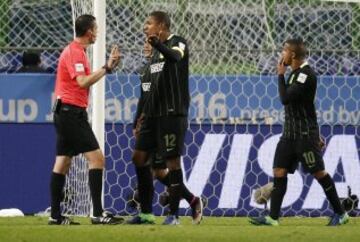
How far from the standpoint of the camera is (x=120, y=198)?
13898 mm

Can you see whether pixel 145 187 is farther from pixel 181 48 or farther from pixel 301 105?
pixel 301 105

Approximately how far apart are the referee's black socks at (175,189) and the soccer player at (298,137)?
2.85ft

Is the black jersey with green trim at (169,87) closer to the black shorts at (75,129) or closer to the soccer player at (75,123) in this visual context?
the soccer player at (75,123)

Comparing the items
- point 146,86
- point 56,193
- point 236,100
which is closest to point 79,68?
point 146,86

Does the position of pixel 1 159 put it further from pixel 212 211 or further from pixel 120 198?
pixel 212 211

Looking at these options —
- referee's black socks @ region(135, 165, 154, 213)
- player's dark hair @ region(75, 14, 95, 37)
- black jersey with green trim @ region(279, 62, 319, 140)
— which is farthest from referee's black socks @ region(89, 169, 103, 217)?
black jersey with green trim @ region(279, 62, 319, 140)

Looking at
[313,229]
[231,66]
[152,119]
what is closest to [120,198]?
[231,66]

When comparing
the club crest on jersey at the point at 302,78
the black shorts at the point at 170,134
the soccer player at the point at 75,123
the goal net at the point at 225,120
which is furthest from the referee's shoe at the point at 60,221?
the goal net at the point at 225,120

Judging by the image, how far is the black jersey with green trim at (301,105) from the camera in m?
11.7

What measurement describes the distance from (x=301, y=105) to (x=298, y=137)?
0.28m

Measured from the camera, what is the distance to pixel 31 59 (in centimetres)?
1437

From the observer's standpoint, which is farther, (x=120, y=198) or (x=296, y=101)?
(x=120, y=198)

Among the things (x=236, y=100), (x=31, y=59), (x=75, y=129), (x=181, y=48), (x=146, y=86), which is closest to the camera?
(x=181, y=48)

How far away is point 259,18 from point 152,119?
11.9 feet
